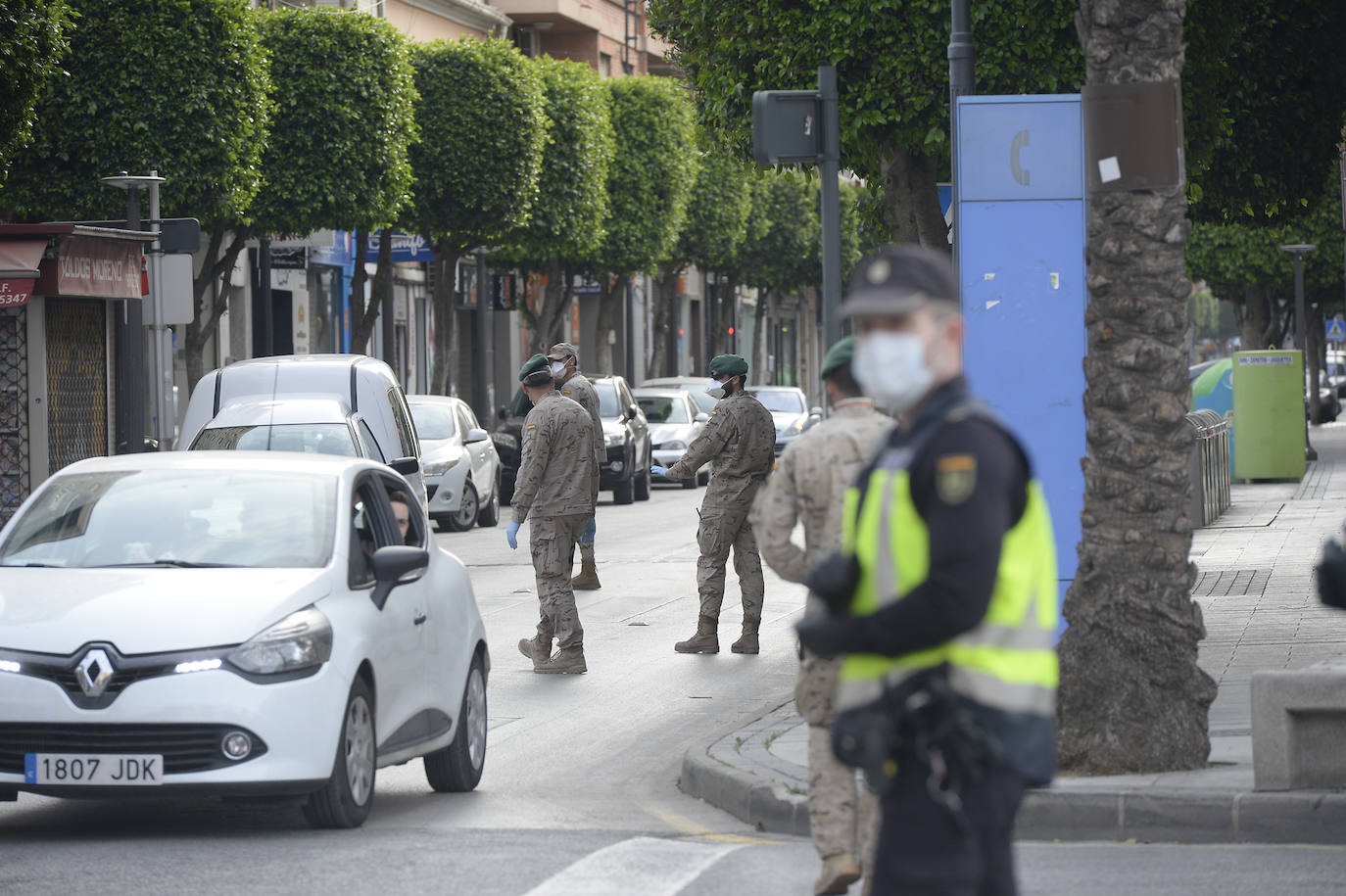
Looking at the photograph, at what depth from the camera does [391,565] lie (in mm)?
8344

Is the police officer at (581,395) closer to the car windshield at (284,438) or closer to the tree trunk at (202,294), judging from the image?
the car windshield at (284,438)

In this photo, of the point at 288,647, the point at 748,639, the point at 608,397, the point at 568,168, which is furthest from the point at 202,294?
the point at 288,647

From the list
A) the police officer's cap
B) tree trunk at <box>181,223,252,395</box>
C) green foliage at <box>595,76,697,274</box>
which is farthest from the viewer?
green foliage at <box>595,76,697,274</box>

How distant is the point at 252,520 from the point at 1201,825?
12.1 ft

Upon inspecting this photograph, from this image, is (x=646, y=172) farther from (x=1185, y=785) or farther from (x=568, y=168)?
(x=1185, y=785)

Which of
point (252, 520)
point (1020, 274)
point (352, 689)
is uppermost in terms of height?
point (1020, 274)

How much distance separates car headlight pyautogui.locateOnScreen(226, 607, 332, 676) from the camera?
25.3 ft

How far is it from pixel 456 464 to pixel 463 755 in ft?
51.9

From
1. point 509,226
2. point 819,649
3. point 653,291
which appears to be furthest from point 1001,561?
point 653,291

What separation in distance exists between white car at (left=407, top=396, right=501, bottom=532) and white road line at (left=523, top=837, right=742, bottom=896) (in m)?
16.5

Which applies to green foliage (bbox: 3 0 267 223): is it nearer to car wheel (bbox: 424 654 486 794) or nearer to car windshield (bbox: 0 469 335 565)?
car windshield (bbox: 0 469 335 565)

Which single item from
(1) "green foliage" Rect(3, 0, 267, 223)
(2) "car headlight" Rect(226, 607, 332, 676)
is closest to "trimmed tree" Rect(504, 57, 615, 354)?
(1) "green foliage" Rect(3, 0, 267, 223)

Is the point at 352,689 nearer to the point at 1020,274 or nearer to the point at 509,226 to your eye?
the point at 1020,274

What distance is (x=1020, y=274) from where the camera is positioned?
1067cm
